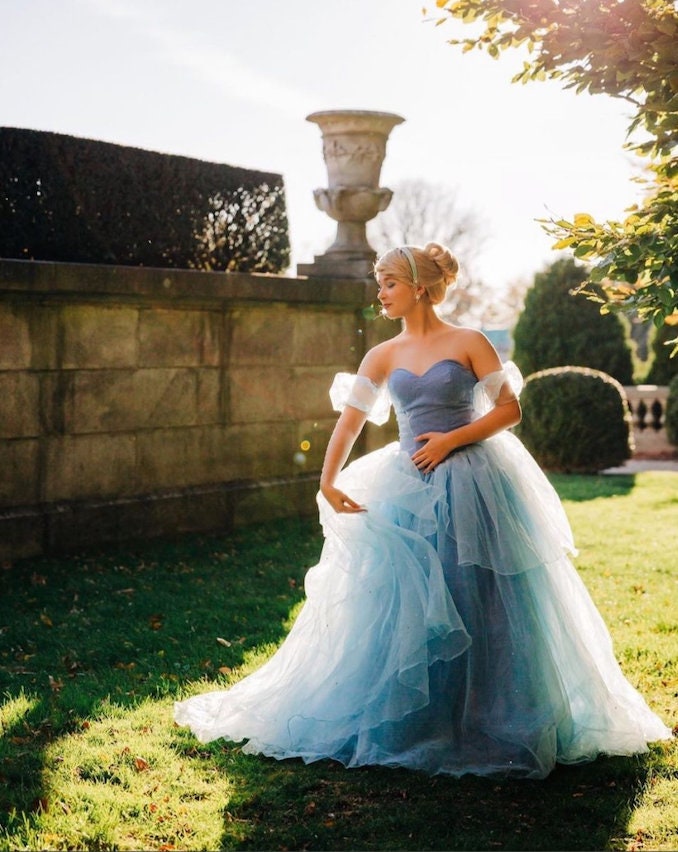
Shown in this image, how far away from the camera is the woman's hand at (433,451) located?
4.52 m

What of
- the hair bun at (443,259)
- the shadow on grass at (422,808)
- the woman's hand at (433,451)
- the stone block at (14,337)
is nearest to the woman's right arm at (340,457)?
the woman's hand at (433,451)

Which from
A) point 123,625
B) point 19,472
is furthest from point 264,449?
point 123,625

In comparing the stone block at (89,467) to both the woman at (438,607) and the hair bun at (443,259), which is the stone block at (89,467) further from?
the hair bun at (443,259)

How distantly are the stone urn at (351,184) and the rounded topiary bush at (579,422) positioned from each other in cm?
496

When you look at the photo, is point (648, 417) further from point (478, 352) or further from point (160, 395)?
point (478, 352)

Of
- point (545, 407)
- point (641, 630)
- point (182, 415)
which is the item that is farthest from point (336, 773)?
point (545, 407)

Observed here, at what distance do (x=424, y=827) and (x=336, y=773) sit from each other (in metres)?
0.56

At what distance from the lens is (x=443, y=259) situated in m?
4.64

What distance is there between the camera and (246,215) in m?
9.99

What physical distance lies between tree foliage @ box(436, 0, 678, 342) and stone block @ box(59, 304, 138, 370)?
3.95m

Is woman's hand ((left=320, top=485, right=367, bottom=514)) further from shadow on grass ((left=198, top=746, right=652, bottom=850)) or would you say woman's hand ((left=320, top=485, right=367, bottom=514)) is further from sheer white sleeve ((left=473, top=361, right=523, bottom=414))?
shadow on grass ((left=198, top=746, right=652, bottom=850))

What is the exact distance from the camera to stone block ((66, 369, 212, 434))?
26.8ft

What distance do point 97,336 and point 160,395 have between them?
0.76 metres

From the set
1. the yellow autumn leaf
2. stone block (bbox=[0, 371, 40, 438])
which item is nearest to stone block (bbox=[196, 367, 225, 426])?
Result: stone block (bbox=[0, 371, 40, 438])
